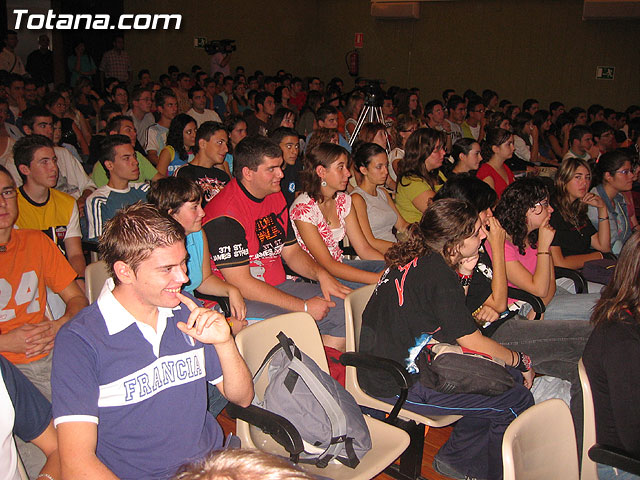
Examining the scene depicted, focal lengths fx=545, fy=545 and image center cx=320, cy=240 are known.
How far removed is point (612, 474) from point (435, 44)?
12.0 metres

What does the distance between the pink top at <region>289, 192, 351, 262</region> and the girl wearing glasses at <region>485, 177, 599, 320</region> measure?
0.96 meters

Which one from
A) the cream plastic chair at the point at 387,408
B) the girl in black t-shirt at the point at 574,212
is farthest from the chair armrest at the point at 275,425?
the girl in black t-shirt at the point at 574,212

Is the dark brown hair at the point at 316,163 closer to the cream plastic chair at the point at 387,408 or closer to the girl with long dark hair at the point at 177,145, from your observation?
the cream plastic chair at the point at 387,408

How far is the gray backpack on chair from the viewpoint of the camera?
5.67 feet

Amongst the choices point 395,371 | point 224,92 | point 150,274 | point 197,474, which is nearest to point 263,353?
point 395,371

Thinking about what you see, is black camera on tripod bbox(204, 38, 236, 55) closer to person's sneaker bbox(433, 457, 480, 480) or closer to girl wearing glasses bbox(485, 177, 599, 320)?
girl wearing glasses bbox(485, 177, 599, 320)

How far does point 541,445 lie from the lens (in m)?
1.46

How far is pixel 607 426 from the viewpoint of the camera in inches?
65.7

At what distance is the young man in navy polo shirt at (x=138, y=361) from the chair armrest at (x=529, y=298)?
1.80 m

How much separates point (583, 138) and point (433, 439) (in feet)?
14.0

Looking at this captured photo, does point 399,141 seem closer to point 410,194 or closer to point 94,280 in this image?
point 410,194

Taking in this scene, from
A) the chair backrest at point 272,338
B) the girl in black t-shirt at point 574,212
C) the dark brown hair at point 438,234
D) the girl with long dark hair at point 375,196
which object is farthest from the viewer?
the girl with long dark hair at point 375,196

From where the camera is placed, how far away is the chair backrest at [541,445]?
4.38ft

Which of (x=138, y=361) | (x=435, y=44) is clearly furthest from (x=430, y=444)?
(x=435, y=44)
